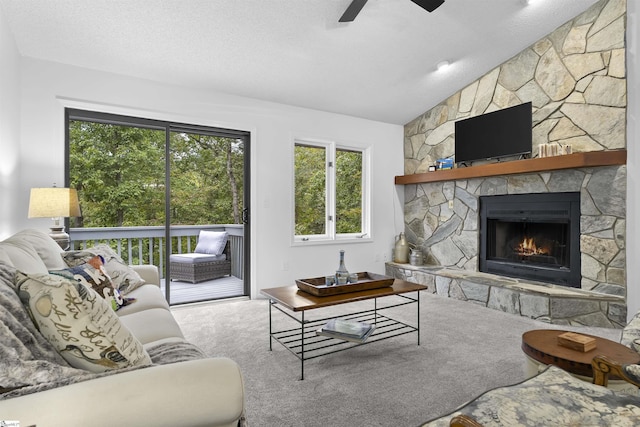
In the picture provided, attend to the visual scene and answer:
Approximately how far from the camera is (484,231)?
4453mm

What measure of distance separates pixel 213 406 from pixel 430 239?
4499 mm

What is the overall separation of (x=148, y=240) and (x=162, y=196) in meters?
0.73

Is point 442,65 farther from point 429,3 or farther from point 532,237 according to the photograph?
point 532,237

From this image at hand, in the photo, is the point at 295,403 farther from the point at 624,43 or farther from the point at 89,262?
the point at 624,43

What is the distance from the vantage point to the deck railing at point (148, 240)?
189 inches

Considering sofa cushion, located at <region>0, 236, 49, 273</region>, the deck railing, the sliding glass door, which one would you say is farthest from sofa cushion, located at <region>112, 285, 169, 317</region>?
the deck railing

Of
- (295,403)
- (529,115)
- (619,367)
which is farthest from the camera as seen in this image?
(529,115)

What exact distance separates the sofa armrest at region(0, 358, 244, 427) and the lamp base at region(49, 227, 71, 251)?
2.49 metres

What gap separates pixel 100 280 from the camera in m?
2.20

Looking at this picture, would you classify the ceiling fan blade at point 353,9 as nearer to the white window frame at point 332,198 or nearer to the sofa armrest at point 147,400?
the white window frame at point 332,198

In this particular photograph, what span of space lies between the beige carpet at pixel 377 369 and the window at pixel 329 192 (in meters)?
1.62

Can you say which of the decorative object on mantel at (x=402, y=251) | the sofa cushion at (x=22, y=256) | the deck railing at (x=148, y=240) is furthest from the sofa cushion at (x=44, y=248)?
the decorative object on mantel at (x=402, y=251)

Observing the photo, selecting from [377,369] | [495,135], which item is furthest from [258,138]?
[377,369]

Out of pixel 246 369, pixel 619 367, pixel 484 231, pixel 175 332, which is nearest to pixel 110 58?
pixel 175 332
